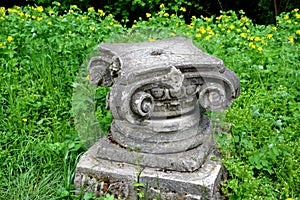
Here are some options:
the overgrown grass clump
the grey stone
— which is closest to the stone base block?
Answer: the grey stone

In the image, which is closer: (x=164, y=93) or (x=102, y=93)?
(x=164, y=93)

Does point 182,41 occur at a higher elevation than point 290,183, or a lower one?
higher

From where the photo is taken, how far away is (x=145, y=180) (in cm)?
286

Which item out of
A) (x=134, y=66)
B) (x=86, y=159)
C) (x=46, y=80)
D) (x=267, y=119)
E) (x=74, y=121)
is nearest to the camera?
(x=134, y=66)

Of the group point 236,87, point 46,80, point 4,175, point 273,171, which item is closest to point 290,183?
point 273,171

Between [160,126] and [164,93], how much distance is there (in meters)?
0.24

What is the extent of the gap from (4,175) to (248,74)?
8.55ft

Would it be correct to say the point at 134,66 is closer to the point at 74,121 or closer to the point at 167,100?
the point at 167,100

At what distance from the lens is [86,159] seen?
309cm

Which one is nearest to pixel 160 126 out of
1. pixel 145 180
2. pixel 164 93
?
pixel 164 93

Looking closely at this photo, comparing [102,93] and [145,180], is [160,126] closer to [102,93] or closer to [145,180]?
[145,180]

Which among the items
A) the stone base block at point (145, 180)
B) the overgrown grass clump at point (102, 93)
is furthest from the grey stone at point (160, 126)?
the overgrown grass clump at point (102, 93)

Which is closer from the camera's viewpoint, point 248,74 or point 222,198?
point 222,198

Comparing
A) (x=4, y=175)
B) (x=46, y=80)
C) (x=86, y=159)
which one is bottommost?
(x=4, y=175)
